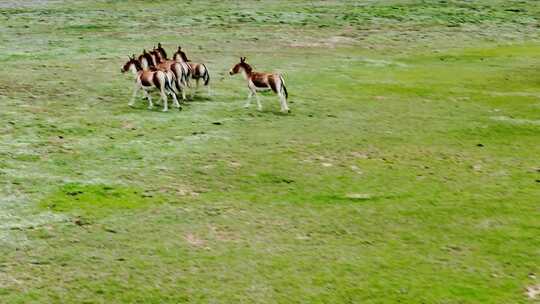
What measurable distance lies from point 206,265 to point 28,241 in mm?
2005

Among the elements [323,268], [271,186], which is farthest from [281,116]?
[323,268]

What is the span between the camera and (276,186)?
32.6ft

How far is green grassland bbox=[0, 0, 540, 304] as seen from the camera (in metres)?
7.18

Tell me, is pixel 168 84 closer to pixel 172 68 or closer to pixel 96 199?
pixel 172 68

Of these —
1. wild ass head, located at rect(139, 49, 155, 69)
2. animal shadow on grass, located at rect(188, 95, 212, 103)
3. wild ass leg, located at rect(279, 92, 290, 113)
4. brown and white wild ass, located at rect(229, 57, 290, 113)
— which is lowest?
animal shadow on grass, located at rect(188, 95, 212, 103)

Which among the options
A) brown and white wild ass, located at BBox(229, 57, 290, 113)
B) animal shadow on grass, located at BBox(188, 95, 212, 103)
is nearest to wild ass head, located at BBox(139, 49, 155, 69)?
animal shadow on grass, located at BBox(188, 95, 212, 103)

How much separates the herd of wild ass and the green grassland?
375mm

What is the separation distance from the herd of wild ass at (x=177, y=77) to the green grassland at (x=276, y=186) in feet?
1.23

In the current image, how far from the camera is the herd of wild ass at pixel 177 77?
13.9 m

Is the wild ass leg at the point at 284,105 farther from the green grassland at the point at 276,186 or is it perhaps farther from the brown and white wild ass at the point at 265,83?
the green grassland at the point at 276,186

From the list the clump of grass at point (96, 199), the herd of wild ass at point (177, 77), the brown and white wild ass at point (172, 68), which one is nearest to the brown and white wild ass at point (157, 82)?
the herd of wild ass at point (177, 77)

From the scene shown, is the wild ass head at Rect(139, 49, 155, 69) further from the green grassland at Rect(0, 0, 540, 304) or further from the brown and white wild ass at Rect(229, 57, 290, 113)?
the brown and white wild ass at Rect(229, 57, 290, 113)

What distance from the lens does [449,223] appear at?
8703 millimetres

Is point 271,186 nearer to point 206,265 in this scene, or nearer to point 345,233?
point 345,233
